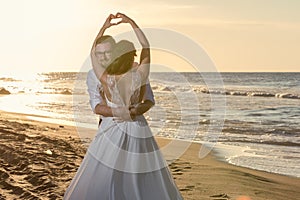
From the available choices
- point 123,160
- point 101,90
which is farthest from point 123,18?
point 123,160

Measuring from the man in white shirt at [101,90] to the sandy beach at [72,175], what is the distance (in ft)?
9.02

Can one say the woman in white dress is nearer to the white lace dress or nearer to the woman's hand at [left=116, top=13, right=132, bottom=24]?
the white lace dress

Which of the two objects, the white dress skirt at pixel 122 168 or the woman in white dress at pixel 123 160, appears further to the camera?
the white dress skirt at pixel 122 168

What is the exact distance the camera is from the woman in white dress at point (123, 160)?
4.51m

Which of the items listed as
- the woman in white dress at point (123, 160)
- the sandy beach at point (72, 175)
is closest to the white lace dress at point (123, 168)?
the woman in white dress at point (123, 160)

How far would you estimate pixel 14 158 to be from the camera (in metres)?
9.09

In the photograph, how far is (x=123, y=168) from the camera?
470 centimetres

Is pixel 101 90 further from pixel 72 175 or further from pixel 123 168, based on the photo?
pixel 72 175

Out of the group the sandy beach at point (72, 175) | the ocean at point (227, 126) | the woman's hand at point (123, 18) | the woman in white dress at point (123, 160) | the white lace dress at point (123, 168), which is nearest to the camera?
the woman's hand at point (123, 18)

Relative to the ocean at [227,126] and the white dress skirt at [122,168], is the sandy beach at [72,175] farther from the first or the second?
the white dress skirt at [122,168]

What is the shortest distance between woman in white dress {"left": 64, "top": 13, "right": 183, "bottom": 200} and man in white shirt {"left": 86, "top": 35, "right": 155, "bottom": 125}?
0.03 m

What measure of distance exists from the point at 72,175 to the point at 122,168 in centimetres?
371

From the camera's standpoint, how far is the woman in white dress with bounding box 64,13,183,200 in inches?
178

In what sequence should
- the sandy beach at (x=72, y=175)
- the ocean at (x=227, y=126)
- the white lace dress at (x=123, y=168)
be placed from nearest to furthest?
the white lace dress at (x=123, y=168)
the sandy beach at (x=72, y=175)
the ocean at (x=227, y=126)
